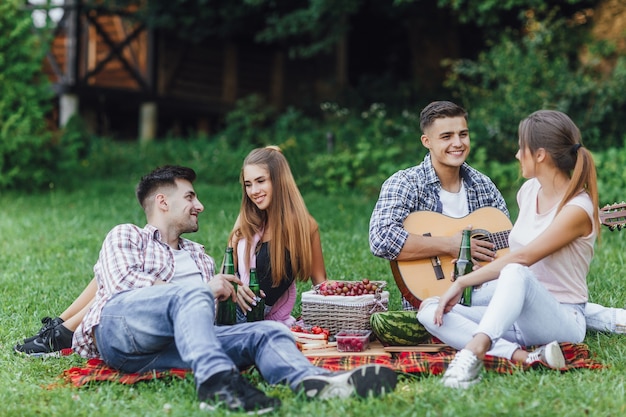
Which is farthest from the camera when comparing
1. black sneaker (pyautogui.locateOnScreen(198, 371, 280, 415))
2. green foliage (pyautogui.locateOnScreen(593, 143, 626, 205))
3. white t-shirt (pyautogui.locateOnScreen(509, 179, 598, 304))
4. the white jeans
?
green foliage (pyautogui.locateOnScreen(593, 143, 626, 205))

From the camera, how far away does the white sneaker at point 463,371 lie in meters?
3.94

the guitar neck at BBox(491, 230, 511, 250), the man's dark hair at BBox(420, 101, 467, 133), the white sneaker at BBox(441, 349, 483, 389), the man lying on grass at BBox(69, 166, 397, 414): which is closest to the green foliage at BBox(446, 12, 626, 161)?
the man's dark hair at BBox(420, 101, 467, 133)

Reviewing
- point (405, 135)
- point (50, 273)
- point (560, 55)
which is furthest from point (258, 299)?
point (560, 55)

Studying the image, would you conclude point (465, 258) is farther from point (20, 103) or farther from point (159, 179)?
point (20, 103)

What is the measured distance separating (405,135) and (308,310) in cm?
851

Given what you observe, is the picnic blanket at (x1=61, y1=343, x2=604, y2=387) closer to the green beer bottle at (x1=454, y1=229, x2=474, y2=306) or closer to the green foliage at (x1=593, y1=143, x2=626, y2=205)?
the green beer bottle at (x1=454, y1=229, x2=474, y2=306)

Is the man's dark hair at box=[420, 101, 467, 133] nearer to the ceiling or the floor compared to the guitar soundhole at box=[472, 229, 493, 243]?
nearer to the ceiling

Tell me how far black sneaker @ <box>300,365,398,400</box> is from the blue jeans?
11 centimetres

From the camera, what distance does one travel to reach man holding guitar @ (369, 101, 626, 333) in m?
5.11

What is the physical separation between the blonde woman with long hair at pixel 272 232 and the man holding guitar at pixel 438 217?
46 cm

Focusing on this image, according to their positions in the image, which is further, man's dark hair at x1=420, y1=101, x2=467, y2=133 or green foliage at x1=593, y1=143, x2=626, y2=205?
green foliage at x1=593, y1=143, x2=626, y2=205

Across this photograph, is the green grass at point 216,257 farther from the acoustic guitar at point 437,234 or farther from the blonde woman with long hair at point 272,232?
the blonde woman with long hair at point 272,232

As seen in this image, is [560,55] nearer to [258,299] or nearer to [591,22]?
[591,22]

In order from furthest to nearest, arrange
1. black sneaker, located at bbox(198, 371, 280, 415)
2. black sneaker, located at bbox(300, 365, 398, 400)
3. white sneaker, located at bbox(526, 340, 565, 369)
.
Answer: white sneaker, located at bbox(526, 340, 565, 369) < black sneaker, located at bbox(300, 365, 398, 400) < black sneaker, located at bbox(198, 371, 280, 415)
